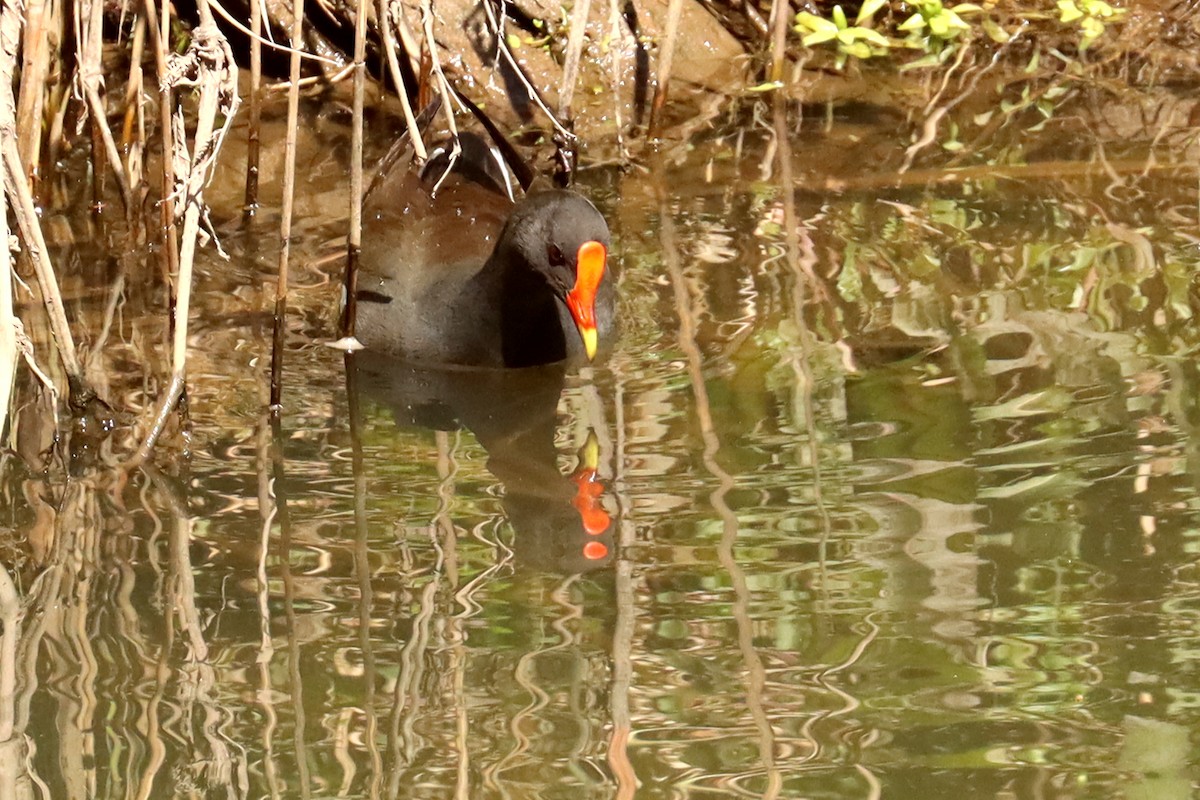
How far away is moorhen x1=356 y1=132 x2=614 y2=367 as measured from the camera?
343 cm

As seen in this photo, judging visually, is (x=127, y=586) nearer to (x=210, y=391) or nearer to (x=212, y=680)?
(x=212, y=680)

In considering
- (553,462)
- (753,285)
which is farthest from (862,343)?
(553,462)

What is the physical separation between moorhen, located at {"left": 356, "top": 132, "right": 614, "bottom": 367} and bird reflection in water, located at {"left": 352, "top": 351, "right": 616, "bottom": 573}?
57 mm

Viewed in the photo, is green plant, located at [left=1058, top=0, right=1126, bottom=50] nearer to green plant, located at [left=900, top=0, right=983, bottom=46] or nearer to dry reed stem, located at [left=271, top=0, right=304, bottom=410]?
green plant, located at [left=900, top=0, right=983, bottom=46]

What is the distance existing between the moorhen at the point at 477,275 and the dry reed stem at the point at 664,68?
0.90m

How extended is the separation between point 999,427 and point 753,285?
36.9 inches

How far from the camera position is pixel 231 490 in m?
2.83

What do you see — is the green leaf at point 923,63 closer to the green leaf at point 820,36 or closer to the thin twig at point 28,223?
the green leaf at point 820,36

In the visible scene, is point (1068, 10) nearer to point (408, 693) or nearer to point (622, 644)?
point (622, 644)

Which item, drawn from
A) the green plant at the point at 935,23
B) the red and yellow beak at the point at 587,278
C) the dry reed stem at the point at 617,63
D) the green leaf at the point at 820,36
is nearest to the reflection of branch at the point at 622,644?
the red and yellow beak at the point at 587,278

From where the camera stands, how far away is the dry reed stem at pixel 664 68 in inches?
180

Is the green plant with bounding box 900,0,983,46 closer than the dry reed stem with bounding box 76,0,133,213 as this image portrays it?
No

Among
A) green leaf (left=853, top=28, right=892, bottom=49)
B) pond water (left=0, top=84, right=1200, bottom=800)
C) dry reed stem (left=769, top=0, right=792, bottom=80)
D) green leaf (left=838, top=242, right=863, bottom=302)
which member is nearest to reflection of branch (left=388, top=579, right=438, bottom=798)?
pond water (left=0, top=84, right=1200, bottom=800)

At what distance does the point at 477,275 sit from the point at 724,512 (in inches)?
47.6
